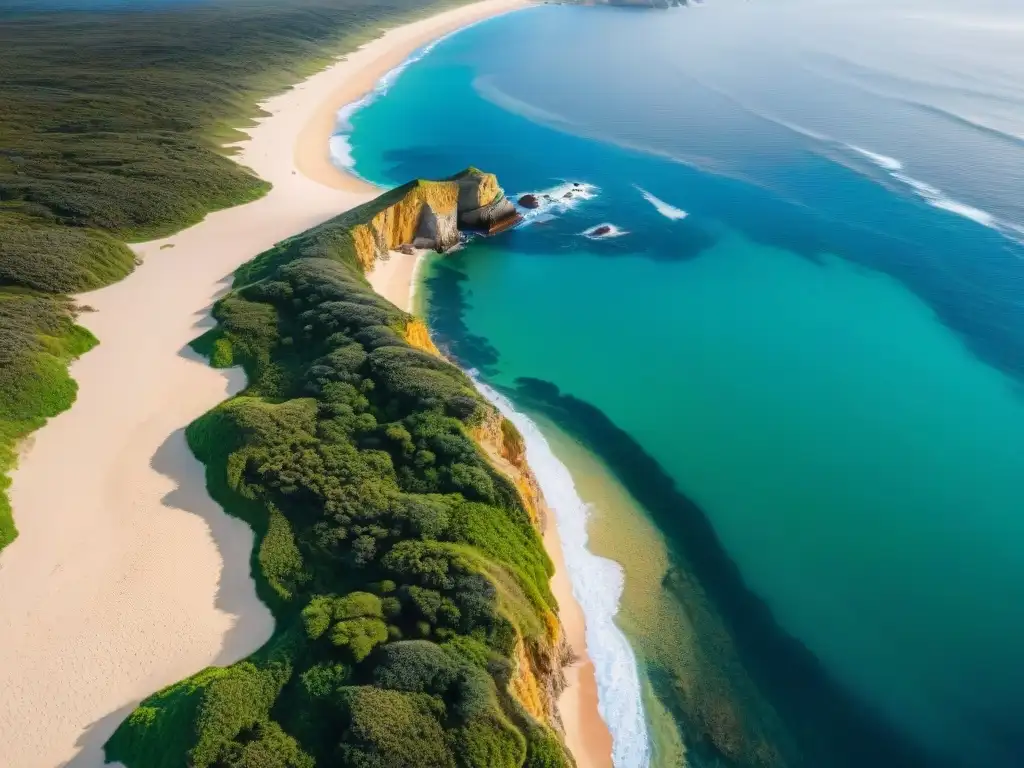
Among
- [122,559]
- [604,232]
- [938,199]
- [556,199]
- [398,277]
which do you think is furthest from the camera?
[556,199]

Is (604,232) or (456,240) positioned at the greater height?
(604,232)

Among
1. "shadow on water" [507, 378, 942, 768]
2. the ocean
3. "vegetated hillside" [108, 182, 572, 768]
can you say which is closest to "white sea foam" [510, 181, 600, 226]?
the ocean

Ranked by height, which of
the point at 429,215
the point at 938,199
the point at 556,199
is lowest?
the point at 556,199

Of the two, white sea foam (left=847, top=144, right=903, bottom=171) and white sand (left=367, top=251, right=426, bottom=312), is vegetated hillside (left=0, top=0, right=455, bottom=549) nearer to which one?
white sand (left=367, top=251, right=426, bottom=312)

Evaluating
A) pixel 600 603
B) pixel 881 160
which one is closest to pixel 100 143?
pixel 600 603

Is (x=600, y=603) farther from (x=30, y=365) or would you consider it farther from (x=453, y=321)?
(x=30, y=365)

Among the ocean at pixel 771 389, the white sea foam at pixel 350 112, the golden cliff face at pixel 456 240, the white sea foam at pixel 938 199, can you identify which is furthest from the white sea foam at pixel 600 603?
the white sea foam at pixel 350 112

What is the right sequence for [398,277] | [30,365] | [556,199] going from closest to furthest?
[30,365] < [398,277] < [556,199]
